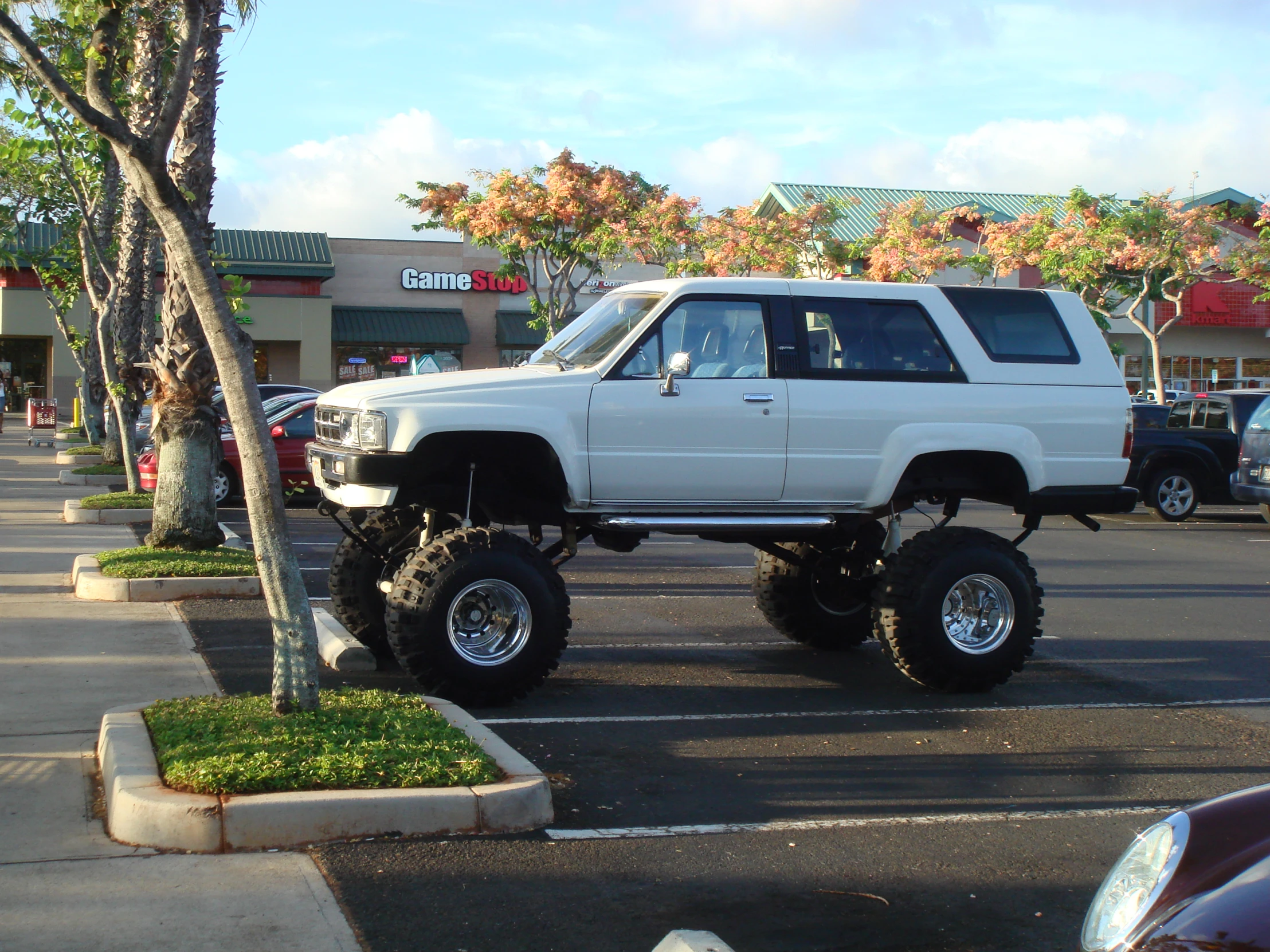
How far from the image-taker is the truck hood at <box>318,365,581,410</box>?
720 cm

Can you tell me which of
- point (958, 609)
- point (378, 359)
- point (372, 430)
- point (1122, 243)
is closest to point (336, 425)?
point (372, 430)

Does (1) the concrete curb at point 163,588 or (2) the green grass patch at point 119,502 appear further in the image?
(2) the green grass patch at point 119,502

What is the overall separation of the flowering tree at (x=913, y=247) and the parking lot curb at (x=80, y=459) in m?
18.2

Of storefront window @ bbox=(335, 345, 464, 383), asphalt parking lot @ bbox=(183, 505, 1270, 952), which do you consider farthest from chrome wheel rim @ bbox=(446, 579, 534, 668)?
storefront window @ bbox=(335, 345, 464, 383)

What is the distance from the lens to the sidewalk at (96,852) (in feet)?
13.3

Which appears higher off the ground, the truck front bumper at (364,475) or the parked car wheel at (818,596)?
the truck front bumper at (364,475)

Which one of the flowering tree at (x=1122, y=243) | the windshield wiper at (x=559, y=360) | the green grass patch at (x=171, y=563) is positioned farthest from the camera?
the flowering tree at (x=1122, y=243)

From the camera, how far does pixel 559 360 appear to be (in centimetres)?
805

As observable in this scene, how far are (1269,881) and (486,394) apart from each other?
526cm

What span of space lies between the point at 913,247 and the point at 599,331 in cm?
2445

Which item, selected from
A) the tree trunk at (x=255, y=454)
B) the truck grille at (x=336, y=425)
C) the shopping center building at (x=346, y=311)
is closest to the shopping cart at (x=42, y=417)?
the shopping center building at (x=346, y=311)

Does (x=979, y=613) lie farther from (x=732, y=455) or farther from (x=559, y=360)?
(x=559, y=360)

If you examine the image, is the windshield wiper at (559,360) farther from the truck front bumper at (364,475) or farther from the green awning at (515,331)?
the green awning at (515,331)

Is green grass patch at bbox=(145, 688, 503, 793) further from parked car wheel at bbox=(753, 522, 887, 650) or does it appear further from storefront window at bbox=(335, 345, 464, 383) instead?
storefront window at bbox=(335, 345, 464, 383)
